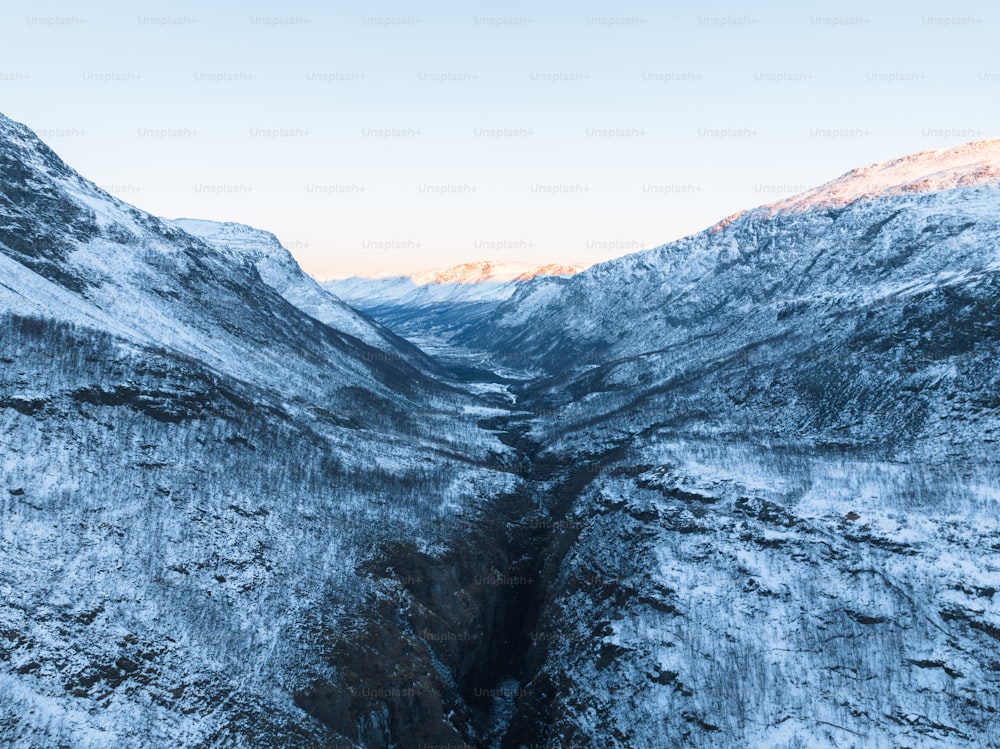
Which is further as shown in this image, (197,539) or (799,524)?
(799,524)

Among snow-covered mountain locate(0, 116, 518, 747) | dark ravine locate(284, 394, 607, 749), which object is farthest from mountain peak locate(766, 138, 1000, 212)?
dark ravine locate(284, 394, 607, 749)

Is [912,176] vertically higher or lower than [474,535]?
higher

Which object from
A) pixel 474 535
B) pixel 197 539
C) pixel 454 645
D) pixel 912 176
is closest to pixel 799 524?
pixel 474 535

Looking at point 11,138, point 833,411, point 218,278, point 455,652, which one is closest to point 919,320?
point 833,411

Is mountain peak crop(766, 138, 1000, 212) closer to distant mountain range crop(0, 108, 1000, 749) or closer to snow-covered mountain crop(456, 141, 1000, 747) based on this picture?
snow-covered mountain crop(456, 141, 1000, 747)

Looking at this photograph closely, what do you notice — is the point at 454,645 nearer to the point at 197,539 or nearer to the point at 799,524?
the point at 197,539

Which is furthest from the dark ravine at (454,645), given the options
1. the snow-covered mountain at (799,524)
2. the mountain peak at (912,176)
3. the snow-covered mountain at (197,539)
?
the mountain peak at (912,176)
